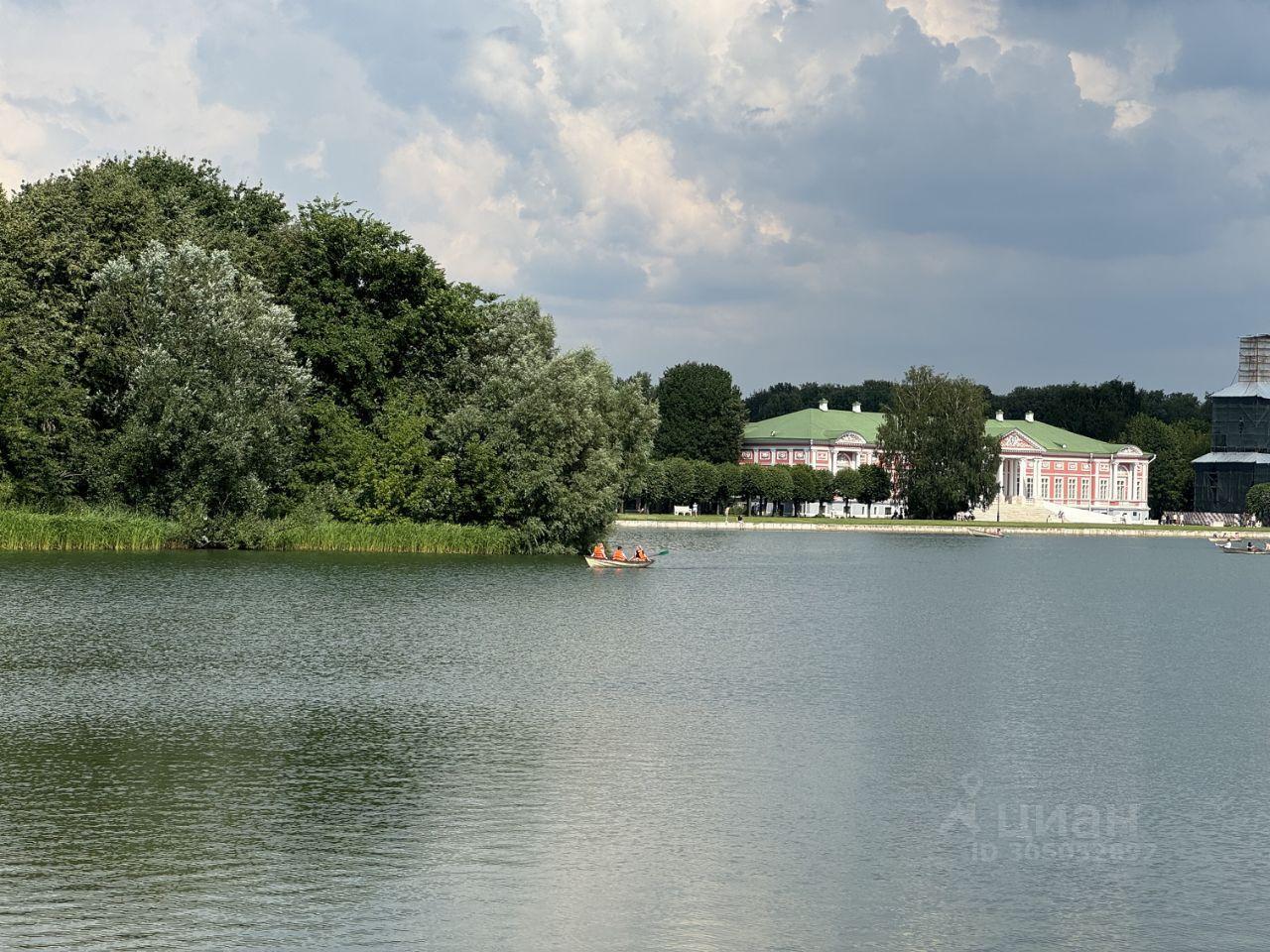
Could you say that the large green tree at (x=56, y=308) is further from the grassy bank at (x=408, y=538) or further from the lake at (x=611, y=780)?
the lake at (x=611, y=780)

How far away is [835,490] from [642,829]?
14412 cm

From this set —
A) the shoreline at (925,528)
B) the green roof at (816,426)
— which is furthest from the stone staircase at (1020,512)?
the green roof at (816,426)

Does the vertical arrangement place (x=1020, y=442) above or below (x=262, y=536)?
above

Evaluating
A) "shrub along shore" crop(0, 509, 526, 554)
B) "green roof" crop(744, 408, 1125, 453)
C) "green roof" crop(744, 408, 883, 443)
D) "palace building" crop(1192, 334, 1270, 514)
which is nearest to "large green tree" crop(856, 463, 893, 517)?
"green roof" crop(744, 408, 883, 443)

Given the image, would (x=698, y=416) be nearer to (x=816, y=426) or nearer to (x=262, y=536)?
(x=816, y=426)

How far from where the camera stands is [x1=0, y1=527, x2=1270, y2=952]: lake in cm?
1515

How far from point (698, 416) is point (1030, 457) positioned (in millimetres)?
44097

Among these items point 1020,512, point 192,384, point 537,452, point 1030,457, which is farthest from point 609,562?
point 1030,457

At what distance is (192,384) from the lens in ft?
211

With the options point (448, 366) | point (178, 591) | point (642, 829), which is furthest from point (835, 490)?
point (642, 829)

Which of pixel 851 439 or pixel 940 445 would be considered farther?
pixel 851 439

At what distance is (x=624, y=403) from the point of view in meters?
94.5

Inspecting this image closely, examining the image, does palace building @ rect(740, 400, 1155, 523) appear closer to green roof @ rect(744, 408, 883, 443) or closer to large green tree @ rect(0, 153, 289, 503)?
green roof @ rect(744, 408, 883, 443)

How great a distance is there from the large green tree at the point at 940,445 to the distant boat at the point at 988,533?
19.2 ft
